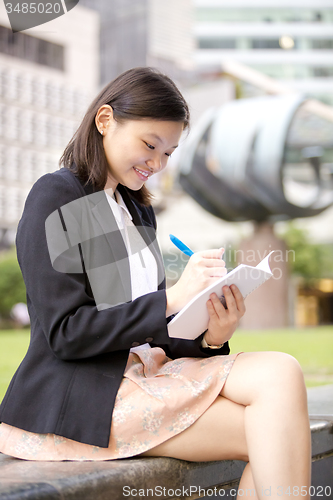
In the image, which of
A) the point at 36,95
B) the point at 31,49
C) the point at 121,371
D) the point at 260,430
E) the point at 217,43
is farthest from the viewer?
the point at 217,43

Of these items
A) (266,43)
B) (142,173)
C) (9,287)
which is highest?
(266,43)

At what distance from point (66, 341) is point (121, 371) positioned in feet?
0.50

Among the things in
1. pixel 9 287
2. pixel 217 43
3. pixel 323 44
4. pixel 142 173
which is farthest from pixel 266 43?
pixel 142 173

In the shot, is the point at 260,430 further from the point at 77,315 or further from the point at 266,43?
the point at 266,43

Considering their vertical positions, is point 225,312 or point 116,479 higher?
point 225,312

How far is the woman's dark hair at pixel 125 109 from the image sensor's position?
50.6 inches

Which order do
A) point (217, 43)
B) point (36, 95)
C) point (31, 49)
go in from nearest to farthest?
1. point (36, 95)
2. point (31, 49)
3. point (217, 43)

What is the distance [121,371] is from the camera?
3.88 feet

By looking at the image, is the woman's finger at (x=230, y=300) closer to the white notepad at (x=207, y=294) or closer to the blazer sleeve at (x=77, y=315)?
the white notepad at (x=207, y=294)

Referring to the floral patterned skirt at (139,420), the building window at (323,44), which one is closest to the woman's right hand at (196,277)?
the floral patterned skirt at (139,420)

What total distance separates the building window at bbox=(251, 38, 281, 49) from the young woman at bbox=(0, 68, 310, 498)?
4119 cm

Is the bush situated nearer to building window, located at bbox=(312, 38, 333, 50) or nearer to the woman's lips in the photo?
the woman's lips

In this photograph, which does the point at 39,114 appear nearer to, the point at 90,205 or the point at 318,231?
the point at 318,231

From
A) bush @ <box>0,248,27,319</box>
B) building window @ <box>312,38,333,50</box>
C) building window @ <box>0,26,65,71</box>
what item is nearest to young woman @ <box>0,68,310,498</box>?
bush @ <box>0,248,27,319</box>
